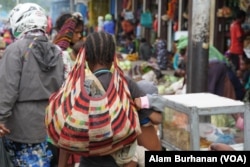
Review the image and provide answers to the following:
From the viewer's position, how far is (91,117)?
2.77 metres

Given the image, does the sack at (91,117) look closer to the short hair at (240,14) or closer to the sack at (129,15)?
the short hair at (240,14)

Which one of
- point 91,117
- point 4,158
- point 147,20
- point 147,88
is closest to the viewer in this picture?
point 91,117

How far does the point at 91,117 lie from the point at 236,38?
8288mm

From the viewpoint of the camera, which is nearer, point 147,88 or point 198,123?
point 147,88

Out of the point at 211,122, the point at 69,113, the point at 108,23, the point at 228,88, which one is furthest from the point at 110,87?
the point at 108,23

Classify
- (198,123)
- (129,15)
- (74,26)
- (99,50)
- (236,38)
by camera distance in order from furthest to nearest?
(129,15), (236,38), (74,26), (198,123), (99,50)

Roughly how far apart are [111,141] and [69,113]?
267mm

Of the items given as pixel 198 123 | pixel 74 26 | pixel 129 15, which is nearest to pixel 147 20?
pixel 129 15

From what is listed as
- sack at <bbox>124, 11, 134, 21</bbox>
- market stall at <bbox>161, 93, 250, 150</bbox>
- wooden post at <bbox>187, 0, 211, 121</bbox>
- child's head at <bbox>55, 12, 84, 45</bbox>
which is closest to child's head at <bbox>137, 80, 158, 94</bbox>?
market stall at <bbox>161, 93, 250, 150</bbox>

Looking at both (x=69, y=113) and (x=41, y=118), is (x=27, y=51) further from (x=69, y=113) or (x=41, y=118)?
(x=69, y=113)

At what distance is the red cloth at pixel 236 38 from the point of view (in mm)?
10614

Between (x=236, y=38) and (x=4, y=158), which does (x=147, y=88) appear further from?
(x=236, y=38)

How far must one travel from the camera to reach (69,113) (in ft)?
9.21

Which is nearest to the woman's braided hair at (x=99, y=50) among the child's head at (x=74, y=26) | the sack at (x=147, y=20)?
the child's head at (x=74, y=26)
